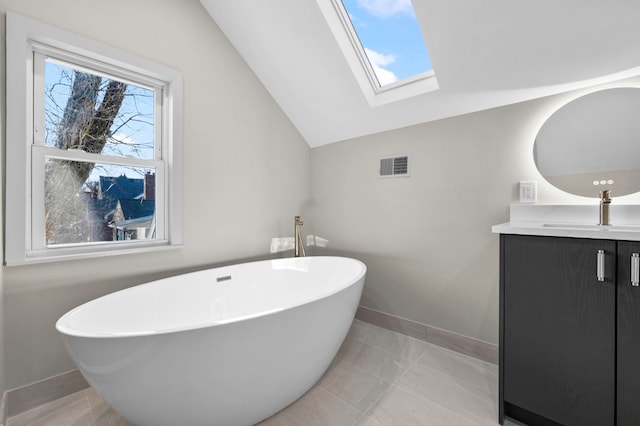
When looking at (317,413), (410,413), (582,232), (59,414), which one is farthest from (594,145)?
(59,414)

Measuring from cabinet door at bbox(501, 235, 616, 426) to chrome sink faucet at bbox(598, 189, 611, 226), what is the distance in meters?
0.39

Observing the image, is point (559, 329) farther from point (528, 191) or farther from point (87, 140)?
point (87, 140)

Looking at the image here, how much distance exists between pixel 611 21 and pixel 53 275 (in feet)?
9.73

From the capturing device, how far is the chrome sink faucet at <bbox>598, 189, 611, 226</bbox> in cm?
133

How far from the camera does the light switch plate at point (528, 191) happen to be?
1.63 meters

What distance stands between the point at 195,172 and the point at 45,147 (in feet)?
2.56

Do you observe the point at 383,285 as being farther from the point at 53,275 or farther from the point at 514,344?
the point at 53,275

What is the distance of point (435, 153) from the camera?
2039mm

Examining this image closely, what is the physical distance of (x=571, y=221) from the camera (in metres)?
1.51

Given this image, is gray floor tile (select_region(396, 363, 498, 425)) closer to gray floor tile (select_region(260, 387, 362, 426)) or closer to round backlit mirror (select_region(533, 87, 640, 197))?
gray floor tile (select_region(260, 387, 362, 426))

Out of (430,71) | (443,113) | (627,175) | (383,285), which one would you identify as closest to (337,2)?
(430,71)

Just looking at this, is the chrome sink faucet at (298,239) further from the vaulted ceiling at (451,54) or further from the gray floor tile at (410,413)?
the gray floor tile at (410,413)

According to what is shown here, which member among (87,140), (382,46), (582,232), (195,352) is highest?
(382,46)

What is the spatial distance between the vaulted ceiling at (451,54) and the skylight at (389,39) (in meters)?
0.20
